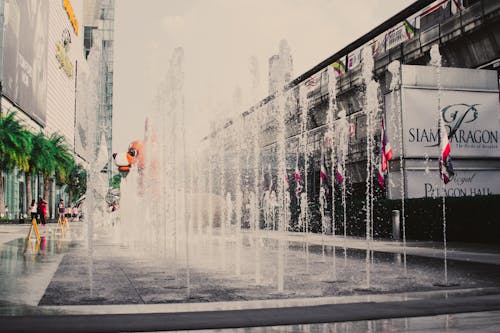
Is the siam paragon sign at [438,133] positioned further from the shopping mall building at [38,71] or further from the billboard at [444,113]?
the shopping mall building at [38,71]

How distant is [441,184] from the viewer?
26.1 metres

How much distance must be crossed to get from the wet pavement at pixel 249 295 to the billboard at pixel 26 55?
152 feet

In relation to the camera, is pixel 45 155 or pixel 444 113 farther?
pixel 45 155

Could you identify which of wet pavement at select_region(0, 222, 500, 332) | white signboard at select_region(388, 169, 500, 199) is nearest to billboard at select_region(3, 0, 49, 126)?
white signboard at select_region(388, 169, 500, 199)

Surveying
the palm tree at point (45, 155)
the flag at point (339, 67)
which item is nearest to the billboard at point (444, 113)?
the flag at point (339, 67)

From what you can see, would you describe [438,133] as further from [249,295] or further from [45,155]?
[45,155]

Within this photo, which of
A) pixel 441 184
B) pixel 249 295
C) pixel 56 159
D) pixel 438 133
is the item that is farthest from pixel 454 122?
pixel 56 159

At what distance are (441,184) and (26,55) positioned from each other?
51.7m

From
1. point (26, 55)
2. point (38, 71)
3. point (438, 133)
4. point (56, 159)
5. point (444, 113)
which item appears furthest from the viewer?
point (38, 71)

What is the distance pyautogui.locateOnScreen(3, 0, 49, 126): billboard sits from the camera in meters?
56.1

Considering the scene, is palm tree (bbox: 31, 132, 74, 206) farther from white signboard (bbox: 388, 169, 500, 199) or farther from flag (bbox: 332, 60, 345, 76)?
white signboard (bbox: 388, 169, 500, 199)

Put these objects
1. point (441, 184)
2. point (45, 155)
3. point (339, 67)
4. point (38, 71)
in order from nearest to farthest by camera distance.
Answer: point (441, 184)
point (339, 67)
point (45, 155)
point (38, 71)

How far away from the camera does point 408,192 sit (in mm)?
25875

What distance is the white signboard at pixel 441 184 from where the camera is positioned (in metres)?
26.2
